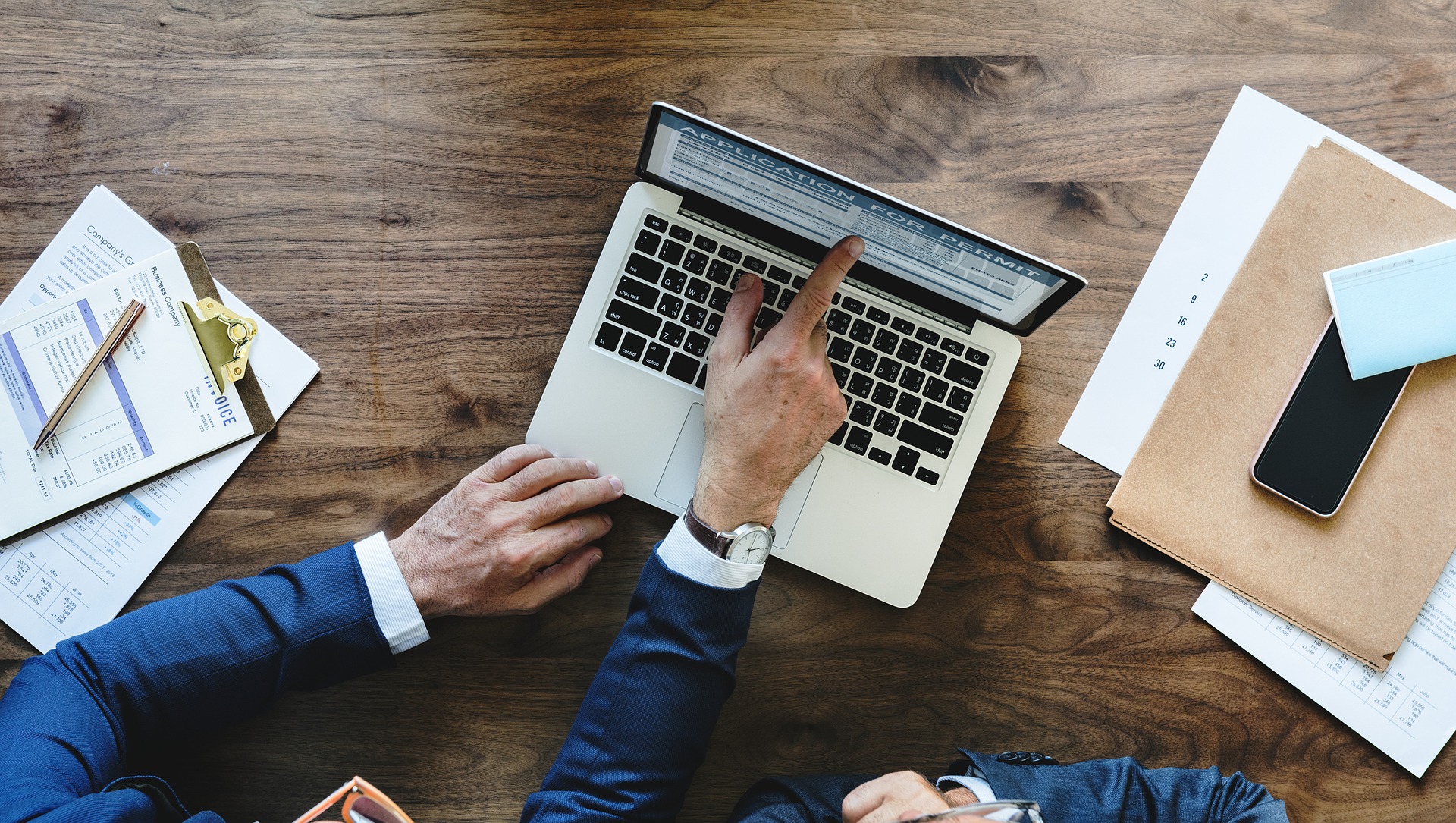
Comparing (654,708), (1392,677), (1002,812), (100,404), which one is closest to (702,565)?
(654,708)

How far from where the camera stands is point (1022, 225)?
111 cm

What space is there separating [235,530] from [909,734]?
943 millimetres

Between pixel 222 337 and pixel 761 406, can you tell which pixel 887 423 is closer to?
pixel 761 406

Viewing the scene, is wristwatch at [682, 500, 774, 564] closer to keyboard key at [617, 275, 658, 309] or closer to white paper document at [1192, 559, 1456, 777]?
keyboard key at [617, 275, 658, 309]

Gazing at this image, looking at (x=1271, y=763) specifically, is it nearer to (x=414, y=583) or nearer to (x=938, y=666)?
(x=938, y=666)

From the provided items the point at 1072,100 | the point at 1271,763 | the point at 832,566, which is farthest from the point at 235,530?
the point at 1271,763

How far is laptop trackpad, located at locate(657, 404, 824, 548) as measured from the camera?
1046 mm

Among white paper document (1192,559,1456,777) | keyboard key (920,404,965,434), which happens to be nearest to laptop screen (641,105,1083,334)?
keyboard key (920,404,965,434)

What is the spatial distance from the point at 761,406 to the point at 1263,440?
0.67 meters

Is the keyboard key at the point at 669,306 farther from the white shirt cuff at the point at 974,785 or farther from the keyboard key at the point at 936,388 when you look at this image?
the white shirt cuff at the point at 974,785

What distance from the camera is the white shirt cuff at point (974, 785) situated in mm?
990

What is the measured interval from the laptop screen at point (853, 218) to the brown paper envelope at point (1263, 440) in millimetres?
298

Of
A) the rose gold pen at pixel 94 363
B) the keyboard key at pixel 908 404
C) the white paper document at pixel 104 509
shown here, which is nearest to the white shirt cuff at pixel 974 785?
the keyboard key at pixel 908 404

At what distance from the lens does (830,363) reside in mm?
1027
